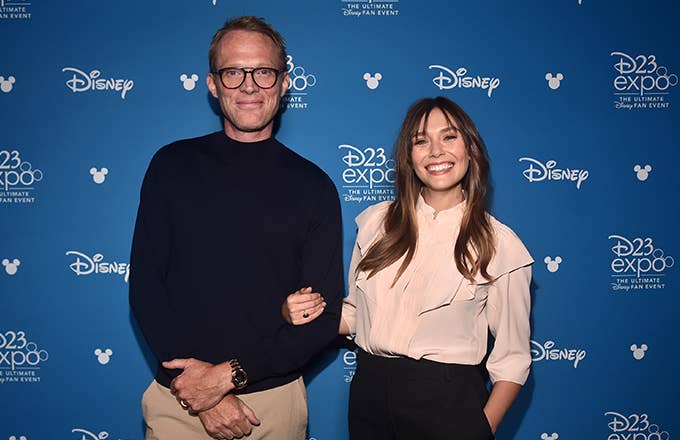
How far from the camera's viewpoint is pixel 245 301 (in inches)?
66.7

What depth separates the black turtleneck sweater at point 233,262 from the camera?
5.51 feet

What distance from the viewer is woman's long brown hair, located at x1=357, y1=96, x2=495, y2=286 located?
1.67 m

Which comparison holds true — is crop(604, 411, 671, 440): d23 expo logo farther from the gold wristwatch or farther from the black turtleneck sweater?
the gold wristwatch

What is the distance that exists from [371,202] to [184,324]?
3.37ft

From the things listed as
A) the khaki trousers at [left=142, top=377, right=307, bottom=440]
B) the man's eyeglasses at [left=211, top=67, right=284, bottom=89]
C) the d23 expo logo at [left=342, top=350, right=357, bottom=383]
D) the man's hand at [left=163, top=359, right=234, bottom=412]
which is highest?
the man's eyeglasses at [left=211, top=67, right=284, bottom=89]

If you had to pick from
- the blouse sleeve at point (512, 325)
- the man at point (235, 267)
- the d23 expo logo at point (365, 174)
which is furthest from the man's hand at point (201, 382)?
the d23 expo logo at point (365, 174)

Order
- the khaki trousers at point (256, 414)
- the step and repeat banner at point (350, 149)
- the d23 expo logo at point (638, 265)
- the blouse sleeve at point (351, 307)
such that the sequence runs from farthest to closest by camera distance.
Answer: the d23 expo logo at point (638, 265), the step and repeat banner at point (350, 149), the blouse sleeve at point (351, 307), the khaki trousers at point (256, 414)

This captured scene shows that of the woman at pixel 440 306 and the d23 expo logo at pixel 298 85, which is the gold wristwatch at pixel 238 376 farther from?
the d23 expo logo at pixel 298 85

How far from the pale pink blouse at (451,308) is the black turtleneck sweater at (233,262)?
158 millimetres

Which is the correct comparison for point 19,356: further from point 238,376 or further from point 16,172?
point 238,376

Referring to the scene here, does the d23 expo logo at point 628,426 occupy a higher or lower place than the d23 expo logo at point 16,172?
lower

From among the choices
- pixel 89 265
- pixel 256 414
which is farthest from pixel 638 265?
pixel 89 265

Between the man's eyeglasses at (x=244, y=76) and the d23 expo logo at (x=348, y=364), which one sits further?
the d23 expo logo at (x=348, y=364)

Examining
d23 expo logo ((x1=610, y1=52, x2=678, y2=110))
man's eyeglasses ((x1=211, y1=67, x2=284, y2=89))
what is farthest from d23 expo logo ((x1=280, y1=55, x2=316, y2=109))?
d23 expo logo ((x1=610, y1=52, x2=678, y2=110))
